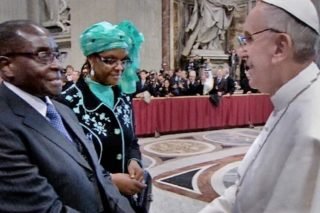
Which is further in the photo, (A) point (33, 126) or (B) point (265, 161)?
(A) point (33, 126)

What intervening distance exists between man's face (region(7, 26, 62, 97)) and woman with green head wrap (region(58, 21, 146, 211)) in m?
0.56

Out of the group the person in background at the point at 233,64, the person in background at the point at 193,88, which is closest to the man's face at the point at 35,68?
the person in background at the point at 193,88

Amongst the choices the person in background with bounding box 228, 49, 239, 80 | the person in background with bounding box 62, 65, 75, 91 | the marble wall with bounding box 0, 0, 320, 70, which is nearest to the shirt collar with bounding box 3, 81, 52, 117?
the person in background with bounding box 62, 65, 75, 91

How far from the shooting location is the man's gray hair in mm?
1131

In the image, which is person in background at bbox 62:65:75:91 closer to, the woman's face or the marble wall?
the woman's face

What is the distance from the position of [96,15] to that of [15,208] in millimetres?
10645

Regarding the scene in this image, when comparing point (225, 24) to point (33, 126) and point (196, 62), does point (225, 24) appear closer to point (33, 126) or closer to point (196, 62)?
point (196, 62)

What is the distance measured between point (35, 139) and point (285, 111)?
2.34ft

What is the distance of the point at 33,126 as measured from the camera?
131cm

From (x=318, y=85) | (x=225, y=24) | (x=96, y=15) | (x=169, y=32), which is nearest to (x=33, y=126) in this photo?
(x=318, y=85)

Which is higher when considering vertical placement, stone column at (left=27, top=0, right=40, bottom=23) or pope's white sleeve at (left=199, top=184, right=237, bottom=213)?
stone column at (left=27, top=0, right=40, bottom=23)

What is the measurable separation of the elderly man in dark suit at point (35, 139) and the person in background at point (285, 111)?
0.51 metres

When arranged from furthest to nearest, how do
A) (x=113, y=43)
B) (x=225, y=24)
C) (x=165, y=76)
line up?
(x=225, y=24)
(x=165, y=76)
(x=113, y=43)

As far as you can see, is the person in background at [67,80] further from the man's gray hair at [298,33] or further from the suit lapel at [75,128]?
the man's gray hair at [298,33]
